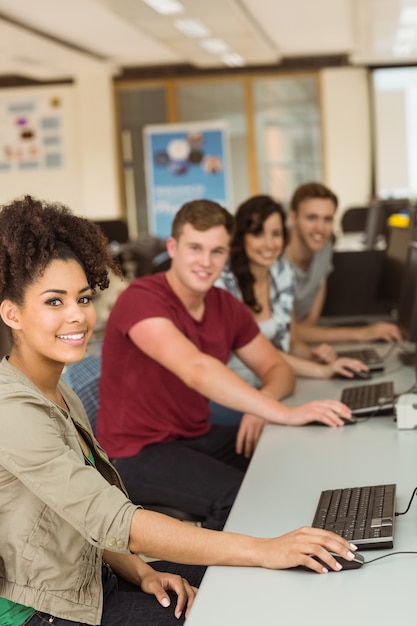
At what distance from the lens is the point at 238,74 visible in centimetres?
1150

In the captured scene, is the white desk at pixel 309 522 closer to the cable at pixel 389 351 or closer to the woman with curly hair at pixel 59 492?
the woman with curly hair at pixel 59 492

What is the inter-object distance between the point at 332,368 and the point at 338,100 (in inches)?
333

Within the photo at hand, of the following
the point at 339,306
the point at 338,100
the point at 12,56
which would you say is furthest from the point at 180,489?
the point at 338,100

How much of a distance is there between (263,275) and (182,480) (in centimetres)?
127

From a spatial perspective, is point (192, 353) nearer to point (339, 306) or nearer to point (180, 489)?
point (180, 489)

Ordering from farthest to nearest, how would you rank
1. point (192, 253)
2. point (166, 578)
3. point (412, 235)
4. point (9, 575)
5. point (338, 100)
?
1. point (338, 100)
2. point (412, 235)
3. point (192, 253)
4. point (166, 578)
5. point (9, 575)

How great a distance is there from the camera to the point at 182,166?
11.4 metres

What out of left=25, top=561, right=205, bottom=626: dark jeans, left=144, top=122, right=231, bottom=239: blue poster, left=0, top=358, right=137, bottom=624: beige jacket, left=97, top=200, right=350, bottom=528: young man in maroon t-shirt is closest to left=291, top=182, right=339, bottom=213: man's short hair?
left=97, top=200, right=350, bottom=528: young man in maroon t-shirt

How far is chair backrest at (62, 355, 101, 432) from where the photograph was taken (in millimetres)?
2742

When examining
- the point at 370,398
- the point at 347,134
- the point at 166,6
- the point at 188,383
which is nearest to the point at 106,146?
the point at 347,134

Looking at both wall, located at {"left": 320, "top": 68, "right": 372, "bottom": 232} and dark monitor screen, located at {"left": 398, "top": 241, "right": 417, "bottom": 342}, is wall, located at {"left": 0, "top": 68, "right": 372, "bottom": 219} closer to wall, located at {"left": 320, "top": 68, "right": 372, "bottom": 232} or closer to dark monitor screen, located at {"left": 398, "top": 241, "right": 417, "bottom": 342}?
wall, located at {"left": 320, "top": 68, "right": 372, "bottom": 232}

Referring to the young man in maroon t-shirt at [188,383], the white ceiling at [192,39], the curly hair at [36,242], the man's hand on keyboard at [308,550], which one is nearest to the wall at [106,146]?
the white ceiling at [192,39]

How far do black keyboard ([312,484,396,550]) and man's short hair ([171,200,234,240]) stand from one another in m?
1.20

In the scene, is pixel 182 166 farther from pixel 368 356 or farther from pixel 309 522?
pixel 309 522
